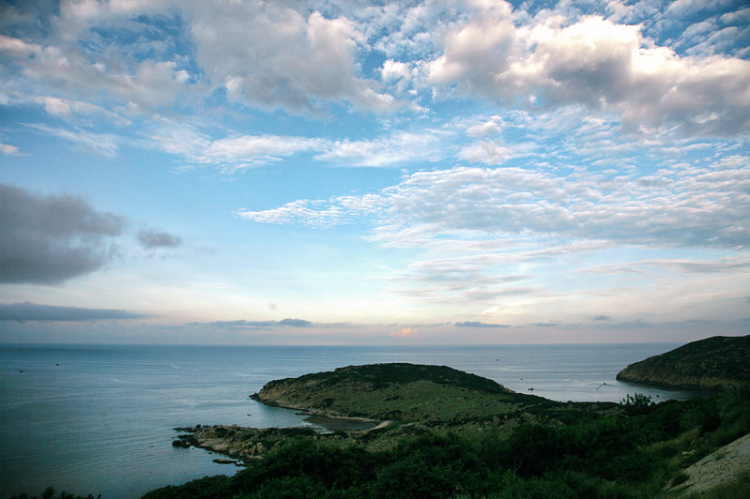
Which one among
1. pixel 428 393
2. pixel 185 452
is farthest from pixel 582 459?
pixel 428 393

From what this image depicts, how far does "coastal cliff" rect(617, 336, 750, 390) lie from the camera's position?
74.1 meters

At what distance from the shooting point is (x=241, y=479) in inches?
706

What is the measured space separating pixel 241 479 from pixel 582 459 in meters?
16.3

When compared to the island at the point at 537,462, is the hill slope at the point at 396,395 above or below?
below

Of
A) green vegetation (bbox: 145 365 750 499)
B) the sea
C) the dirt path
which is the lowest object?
the sea

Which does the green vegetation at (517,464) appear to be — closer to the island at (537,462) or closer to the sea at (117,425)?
the island at (537,462)

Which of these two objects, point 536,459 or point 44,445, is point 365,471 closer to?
point 536,459

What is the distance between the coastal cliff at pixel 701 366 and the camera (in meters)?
74.1

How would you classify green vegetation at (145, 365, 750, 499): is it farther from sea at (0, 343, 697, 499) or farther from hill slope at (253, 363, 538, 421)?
hill slope at (253, 363, 538, 421)

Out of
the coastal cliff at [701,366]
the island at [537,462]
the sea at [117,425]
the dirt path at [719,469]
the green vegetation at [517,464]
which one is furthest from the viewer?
the coastal cliff at [701,366]

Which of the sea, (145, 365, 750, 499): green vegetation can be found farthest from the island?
the sea

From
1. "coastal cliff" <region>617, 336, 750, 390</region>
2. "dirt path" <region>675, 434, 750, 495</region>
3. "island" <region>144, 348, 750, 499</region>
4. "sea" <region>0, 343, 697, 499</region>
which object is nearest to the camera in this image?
"dirt path" <region>675, 434, 750, 495</region>

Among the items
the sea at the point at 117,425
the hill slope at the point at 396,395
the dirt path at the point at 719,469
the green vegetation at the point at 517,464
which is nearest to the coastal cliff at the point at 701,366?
the sea at the point at 117,425

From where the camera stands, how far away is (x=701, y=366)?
80.6 m
